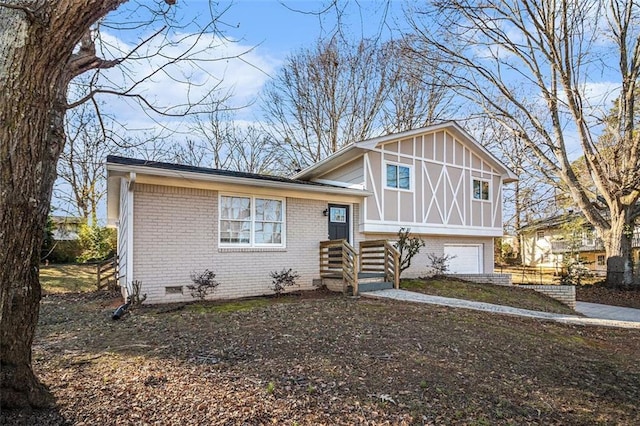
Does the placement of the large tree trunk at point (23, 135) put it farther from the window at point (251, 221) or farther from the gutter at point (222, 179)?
the window at point (251, 221)

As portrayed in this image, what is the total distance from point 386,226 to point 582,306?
727cm

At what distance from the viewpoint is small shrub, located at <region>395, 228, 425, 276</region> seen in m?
13.0

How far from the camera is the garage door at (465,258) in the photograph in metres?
15.7

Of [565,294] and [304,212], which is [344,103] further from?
[565,294]

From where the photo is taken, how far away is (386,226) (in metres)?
13.3

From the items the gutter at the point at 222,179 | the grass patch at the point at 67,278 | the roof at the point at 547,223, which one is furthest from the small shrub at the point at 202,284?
the roof at the point at 547,223

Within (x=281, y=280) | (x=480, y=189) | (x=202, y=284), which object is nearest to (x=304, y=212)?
(x=281, y=280)

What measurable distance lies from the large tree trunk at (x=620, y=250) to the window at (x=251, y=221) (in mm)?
13697

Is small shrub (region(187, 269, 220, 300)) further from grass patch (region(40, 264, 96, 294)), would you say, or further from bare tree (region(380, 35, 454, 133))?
bare tree (region(380, 35, 454, 133))

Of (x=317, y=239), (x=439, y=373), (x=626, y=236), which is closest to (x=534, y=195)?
(x=626, y=236)

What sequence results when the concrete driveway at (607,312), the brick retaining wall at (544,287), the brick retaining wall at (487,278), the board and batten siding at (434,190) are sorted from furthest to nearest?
the brick retaining wall at (487,278)
the brick retaining wall at (544,287)
the board and batten siding at (434,190)
the concrete driveway at (607,312)

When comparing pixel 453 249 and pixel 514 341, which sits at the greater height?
pixel 453 249

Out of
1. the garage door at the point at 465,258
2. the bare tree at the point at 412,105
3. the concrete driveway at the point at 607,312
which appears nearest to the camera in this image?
the concrete driveway at the point at 607,312

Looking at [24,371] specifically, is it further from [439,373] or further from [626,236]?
[626,236]
